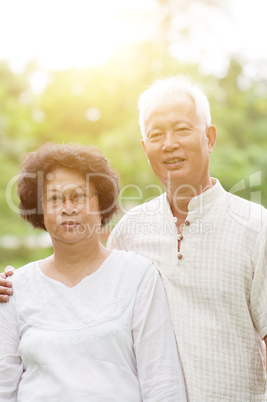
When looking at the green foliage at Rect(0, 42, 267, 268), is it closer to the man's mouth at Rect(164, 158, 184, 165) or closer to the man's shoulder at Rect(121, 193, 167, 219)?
the man's shoulder at Rect(121, 193, 167, 219)

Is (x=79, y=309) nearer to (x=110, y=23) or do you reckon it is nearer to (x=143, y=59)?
(x=143, y=59)

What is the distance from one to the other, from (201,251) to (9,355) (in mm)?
824

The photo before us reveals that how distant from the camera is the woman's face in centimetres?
192

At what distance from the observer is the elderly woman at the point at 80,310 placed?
180 cm

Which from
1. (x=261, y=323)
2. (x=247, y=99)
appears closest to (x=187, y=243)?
(x=261, y=323)

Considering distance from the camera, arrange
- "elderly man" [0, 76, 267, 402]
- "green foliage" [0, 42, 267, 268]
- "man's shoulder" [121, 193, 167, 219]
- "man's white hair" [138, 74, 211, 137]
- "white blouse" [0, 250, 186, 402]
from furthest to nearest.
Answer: "green foliage" [0, 42, 267, 268] < "man's shoulder" [121, 193, 167, 219] < "man's white hair" [138, 74, 211, 137] < "elderly man" [0, 76, 267, 402] < "white blouse" [0, 250, 186, 402]

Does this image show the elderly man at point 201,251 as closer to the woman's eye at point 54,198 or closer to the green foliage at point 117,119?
the woman's eye at point 54,198

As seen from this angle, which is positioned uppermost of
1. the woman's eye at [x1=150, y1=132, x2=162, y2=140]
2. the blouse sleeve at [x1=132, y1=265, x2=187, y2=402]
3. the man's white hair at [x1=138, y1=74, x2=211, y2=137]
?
the man's white hair at [x1=138, y1=74, x2=211, y2=137]

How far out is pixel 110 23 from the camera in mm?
10219

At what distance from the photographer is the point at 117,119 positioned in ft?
29.7

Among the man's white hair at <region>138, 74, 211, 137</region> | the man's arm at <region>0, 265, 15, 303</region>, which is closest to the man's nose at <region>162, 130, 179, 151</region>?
the man's white hair at <region>138, 74, 211, 137</region>

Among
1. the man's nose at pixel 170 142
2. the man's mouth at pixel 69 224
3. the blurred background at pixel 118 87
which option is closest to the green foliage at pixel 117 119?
the blurred background at pixel 118 87

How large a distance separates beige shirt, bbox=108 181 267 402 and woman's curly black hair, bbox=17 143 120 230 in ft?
1.03

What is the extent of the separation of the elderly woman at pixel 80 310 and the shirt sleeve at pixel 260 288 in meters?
0.33
